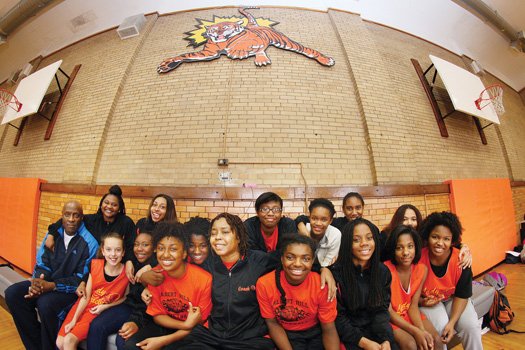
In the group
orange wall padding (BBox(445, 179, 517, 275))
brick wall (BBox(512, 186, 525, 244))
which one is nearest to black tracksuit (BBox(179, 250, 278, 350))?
orange wall padding (BBox(445, 179, 517, 275))

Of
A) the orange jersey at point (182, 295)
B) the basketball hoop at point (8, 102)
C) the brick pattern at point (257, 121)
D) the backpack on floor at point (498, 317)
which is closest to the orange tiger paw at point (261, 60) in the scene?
the brick pattern at point (257, 121)

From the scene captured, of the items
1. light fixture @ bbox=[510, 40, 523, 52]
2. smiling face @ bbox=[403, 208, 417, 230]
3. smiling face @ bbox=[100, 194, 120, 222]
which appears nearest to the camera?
smiling face @ bbox=[403, 208, 417, 230]

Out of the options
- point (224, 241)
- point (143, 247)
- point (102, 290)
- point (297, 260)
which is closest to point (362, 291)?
point (297, 260)

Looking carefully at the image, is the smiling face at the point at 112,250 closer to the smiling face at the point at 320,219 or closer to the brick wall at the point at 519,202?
Answer: the smiling face at the point at 320,219

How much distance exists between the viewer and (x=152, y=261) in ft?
6.26

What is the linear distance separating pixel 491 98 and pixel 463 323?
620cm

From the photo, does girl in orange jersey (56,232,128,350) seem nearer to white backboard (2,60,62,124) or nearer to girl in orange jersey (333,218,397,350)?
girl in orange jersey (333,218,397,350)

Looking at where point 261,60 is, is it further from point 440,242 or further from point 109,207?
point 440,242

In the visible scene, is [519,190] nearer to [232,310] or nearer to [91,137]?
[232,310]

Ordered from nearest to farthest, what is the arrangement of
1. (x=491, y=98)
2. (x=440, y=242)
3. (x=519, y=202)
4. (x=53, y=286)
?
(x=440, y=242) → (x=53, y=286) → (x=491, y=98) → (x=519, y=202)

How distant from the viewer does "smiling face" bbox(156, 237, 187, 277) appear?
5.17 feet

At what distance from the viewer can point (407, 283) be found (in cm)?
173

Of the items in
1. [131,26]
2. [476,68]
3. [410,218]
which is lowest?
[410,218]

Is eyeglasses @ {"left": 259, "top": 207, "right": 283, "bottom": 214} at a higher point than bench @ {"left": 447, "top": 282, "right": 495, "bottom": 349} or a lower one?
higher
